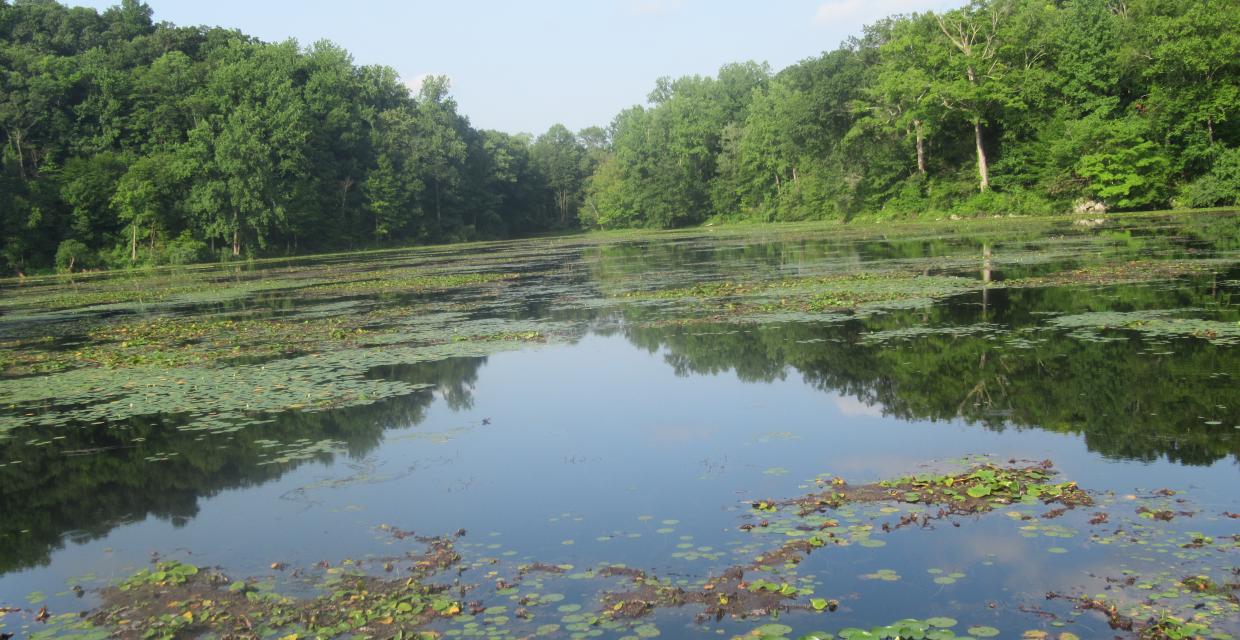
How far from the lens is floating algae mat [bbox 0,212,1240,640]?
5.38 m

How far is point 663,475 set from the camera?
8.09 meters

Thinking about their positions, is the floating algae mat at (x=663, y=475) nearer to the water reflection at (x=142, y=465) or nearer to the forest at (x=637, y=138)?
the water reflection at (x=142, y=465)

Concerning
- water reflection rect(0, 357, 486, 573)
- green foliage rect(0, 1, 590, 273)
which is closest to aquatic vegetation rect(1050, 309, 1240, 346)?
water reflection rect(0, 357, 486, 573)

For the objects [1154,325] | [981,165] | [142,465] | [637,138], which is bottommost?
[142,465]

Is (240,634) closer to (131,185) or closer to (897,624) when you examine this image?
(897,624)

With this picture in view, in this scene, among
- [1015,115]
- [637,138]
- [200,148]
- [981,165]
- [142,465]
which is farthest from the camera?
[637,138]

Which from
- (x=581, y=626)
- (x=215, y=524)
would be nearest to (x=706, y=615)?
(x=581, y=626)

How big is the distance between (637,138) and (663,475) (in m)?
102

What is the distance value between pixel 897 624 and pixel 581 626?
176 cm

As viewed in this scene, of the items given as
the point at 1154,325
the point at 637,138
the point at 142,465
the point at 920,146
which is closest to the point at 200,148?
the point at 637,138

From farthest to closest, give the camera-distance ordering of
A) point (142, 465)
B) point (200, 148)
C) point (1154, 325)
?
point (200, 148)
point (1154, 325)
point (142, 465)

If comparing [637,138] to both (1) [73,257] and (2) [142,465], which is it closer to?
(1) [73,257]

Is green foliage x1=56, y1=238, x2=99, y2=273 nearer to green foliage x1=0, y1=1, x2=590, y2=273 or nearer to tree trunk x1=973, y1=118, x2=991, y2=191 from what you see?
green foliage x1=0, y1=1, x2=590, y2=273

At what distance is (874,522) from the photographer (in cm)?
643
